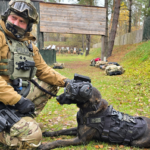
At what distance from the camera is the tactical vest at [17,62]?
2.68 metres

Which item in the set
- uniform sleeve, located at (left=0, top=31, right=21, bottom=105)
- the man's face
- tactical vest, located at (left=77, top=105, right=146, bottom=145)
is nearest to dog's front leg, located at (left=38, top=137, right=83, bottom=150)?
tactical vest, located at (left=77, top=105, right=146, bottom=145)

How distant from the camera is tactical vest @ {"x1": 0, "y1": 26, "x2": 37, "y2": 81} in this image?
8.80ft

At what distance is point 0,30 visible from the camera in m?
2.68

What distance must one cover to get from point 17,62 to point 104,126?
1929 mm

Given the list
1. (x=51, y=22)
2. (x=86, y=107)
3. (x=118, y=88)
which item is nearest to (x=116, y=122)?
(x=86, y=107)

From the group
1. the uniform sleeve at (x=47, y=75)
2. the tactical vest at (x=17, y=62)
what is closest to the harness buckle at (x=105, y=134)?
the uniform sleeve at (x=47, y=75)

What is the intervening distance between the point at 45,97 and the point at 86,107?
3.57 feet

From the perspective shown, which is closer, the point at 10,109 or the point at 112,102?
the point at 10,109

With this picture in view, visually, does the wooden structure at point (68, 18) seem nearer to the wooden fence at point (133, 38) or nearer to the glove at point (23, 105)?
the wooden fence at point (133, 38)

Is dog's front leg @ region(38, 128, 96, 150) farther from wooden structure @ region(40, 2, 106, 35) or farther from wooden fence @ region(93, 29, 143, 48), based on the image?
wooden fence @ region(93, 29, 143, 48)

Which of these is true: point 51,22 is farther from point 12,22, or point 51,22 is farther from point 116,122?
point 116,122

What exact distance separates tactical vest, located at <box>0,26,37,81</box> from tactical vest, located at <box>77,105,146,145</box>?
134 cm

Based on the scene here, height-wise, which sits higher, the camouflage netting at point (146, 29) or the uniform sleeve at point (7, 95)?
the camouflage netting at point (146, 29)

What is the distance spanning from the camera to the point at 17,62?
2721mm
